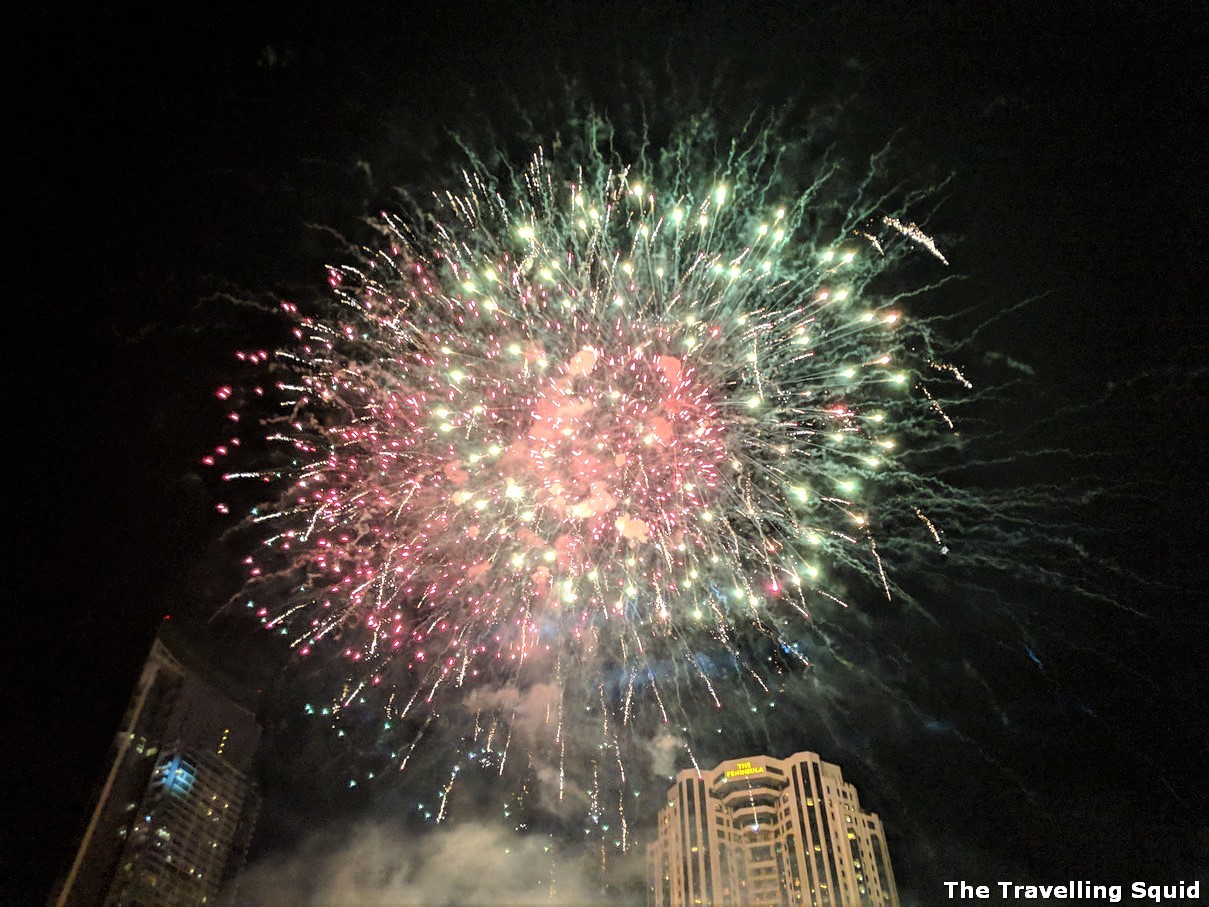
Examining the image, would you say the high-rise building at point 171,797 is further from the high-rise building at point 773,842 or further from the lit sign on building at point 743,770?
the lit sign on building at point 743,770

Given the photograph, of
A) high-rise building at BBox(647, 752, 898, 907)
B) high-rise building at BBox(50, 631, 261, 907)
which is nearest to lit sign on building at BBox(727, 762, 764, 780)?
high-rise building at BBox(647, 752, 898, 907)

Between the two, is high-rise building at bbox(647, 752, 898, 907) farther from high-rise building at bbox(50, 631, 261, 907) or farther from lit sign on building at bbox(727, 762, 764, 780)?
high-rise building at bbox(50, 631, 261, 907)

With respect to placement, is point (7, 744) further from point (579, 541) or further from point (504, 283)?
point (504, 283)

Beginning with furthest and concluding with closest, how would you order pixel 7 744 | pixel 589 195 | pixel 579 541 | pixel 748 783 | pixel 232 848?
1. pixel 748 783
2. pixel 232 848
3. pixel 579 541
4. pixel 589 195
5. pixel 7 744

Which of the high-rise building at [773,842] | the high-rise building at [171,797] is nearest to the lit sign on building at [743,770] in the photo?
the high-rise building at [773,842]

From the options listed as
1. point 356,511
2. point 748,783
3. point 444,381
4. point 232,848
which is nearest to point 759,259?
point 444,381
